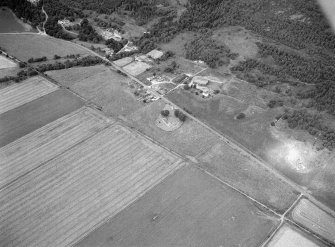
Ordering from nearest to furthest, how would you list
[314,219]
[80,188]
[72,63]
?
[314,219]
[80,188]
[72,63]

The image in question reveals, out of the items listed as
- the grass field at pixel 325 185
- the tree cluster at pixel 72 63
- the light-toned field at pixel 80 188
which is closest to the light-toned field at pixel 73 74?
the tree cluster at pixel 72 63

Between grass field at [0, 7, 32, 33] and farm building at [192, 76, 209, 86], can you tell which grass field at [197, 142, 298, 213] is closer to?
farm building at [192, 76, 209, 86]

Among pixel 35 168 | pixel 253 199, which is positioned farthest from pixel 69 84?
pixel 253 199

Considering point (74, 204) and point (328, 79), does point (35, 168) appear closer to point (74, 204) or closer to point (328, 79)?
point (74, 204)

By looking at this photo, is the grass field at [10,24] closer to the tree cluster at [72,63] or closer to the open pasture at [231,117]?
the tree cluster at [72,63]

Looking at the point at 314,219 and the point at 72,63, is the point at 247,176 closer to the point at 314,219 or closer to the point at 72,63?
the point at 314,219

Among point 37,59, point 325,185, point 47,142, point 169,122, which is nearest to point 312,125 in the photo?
point 325,185

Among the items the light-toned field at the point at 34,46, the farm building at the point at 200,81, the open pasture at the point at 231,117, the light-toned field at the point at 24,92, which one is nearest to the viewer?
the open pasture at the point at 231,117

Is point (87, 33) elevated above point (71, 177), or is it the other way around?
point (87, 33)
